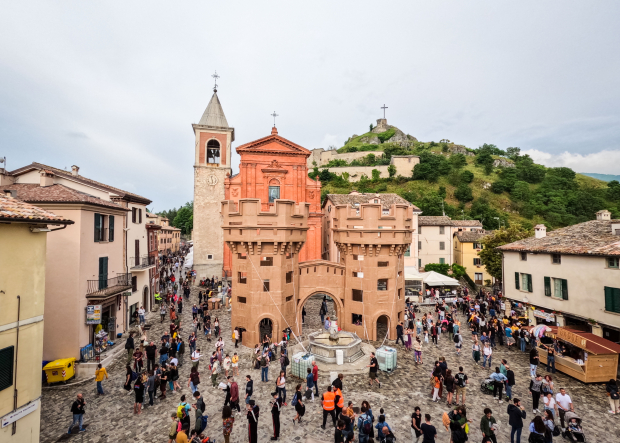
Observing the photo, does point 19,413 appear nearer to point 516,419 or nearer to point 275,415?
point 275,415

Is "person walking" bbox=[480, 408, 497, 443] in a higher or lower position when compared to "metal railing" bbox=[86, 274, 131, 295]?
lower

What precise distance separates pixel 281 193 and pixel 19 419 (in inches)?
1082

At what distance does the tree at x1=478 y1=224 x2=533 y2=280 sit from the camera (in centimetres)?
3397

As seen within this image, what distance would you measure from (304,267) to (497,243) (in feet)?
85.8

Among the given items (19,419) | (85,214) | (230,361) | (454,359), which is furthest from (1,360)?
(454,359)

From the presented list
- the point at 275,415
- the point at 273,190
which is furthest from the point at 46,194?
the point at 273,190

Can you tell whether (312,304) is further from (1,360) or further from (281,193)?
(1,360)

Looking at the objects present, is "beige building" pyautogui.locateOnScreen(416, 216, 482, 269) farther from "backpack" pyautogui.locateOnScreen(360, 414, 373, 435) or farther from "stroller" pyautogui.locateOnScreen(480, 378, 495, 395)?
"backpack" pyautogui.locateOnScreen(360, 414, 373, 435)

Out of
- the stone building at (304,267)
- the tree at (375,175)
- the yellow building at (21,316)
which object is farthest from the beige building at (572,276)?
the tree at (375,175)

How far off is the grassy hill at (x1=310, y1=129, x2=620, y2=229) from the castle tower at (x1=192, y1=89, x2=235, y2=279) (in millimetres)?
36623

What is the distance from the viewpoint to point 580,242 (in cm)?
1933

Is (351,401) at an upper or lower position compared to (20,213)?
lower

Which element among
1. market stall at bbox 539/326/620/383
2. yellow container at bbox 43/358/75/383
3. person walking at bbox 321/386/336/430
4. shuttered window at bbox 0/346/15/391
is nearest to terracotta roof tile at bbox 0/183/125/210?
yellow container at bbox 43/358/75/383

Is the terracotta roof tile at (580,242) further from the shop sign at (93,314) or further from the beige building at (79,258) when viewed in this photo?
the beige building at (79,258)
